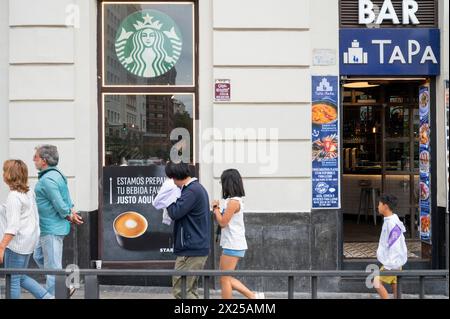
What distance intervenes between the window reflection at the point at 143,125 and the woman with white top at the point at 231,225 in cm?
236

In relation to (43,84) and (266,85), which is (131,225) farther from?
(266,85)

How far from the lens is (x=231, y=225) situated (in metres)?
6.17

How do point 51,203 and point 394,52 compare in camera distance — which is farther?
point 394,52

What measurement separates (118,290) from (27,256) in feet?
6.72

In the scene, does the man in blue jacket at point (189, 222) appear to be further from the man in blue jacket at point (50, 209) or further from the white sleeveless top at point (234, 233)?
the man in blue jacket at point (50, 209)

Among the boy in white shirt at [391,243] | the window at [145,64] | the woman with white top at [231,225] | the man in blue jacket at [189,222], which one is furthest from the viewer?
the window at [145,64]

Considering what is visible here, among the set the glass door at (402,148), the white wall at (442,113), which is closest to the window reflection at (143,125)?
the white wall at (442,113)

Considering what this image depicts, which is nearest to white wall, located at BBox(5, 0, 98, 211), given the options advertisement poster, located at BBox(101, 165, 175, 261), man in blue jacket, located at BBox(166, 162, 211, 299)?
advertisement poster, located at BBox(101, 165, 175, 261)

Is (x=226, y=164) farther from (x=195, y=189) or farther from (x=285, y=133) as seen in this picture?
(x=195, y=189)

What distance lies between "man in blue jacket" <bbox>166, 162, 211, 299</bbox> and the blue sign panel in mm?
3542

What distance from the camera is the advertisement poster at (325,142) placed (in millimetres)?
8086

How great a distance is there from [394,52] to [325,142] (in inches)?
66.1

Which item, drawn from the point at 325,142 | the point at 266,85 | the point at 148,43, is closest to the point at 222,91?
the point at 266,85
